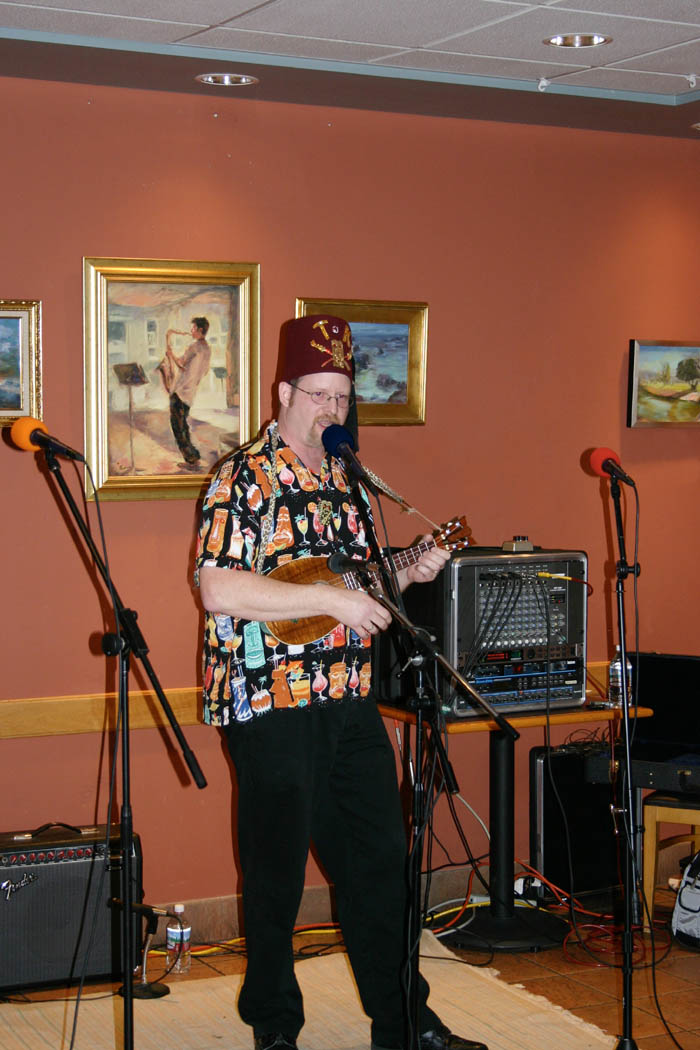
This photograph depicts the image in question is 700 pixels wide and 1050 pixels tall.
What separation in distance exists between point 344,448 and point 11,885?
5.98ft

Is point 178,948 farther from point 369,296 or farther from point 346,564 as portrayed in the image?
point 369,296

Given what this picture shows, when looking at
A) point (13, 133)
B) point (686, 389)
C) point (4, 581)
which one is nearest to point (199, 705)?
point (4, 581)

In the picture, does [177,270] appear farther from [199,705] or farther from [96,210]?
[199,705]

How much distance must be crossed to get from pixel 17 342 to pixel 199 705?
1.32m

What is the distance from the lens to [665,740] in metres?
4.53

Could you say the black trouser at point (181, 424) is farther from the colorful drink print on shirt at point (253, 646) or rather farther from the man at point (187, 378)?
the colorful drink print on shirt at point (253, 646)

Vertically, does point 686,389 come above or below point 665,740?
above

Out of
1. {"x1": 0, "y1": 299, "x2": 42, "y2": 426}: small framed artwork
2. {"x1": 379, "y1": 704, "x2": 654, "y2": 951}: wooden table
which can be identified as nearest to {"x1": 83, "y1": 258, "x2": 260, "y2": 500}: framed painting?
{"x1": 0, "y1": 299, "x2": 42, "y2": 426}: small framed artwork

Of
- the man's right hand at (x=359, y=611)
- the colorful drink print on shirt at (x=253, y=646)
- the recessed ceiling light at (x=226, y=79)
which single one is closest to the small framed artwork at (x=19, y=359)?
the recessed ceiling light at (x=226, y=79)

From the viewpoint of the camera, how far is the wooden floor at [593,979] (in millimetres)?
3518

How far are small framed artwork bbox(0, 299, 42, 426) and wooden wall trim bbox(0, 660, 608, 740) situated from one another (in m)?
0.89

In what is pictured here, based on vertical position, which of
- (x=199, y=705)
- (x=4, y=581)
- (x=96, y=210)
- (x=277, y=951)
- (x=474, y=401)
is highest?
(x=96, y=210)

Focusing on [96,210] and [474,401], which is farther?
[474,401]

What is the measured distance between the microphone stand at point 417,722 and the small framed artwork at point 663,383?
2166mm
